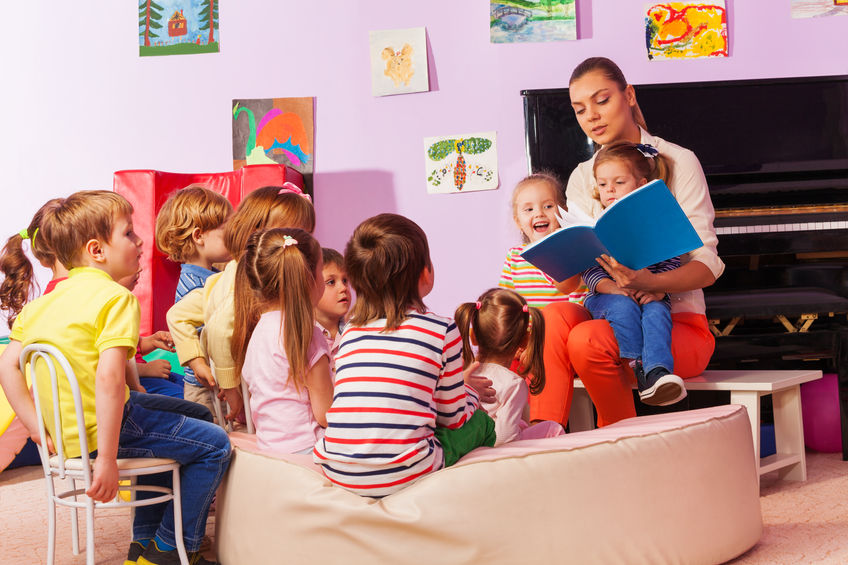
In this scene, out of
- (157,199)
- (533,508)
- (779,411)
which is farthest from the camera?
(157,199)

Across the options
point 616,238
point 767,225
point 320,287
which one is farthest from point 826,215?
point 320,287

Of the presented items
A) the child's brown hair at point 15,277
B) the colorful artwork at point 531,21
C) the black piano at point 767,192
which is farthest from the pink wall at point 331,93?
the black piano at point 767,192

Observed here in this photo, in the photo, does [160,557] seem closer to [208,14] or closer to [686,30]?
[208,14]

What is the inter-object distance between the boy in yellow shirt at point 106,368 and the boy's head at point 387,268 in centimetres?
46

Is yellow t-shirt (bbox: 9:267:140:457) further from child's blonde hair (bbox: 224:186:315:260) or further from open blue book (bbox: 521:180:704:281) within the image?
open blue book (bbox: 521:180:704:281)

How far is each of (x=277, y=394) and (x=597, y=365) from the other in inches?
33.5

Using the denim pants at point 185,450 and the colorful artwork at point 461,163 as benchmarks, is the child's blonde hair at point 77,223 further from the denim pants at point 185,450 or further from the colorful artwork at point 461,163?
the colorful artwork at point 461,163

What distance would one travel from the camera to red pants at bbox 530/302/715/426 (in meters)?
2.10

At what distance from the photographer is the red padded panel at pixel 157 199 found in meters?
2.86

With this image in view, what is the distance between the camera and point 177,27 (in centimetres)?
337

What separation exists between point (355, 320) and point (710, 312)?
1.42m

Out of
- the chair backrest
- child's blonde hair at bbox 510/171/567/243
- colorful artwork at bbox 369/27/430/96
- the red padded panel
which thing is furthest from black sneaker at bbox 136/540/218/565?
colorful artwork at bbox 369/27/430/96

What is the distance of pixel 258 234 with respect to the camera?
5.84ft

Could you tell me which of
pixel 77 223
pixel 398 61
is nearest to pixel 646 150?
pixel 398 61
